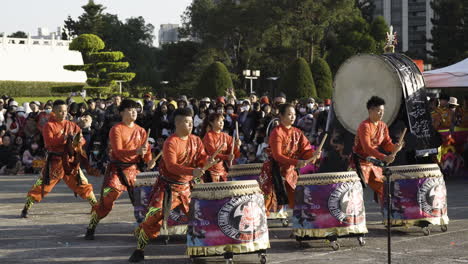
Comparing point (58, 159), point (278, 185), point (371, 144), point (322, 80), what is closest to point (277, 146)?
point (278, 185)

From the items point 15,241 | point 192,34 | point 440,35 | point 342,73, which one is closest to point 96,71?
point 192,34

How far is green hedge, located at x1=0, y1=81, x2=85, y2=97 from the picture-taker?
5475 centimetres

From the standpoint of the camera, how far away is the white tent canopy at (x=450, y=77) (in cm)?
1700

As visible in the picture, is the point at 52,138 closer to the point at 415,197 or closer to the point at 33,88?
→ the point at 415,197

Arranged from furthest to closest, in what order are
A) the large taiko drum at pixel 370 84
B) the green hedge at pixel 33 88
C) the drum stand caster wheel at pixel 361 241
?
1. the green hedge at pixel 33 88
2. the large taiko drum at pixel 370 84
3. the drum stand caster wheel at pixel 361 241

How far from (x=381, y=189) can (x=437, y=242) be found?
1.05 metres

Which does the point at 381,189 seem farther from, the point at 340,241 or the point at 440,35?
the point at 440,35

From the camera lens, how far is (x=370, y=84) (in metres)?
14.1

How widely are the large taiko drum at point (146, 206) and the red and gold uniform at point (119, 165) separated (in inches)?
4.7

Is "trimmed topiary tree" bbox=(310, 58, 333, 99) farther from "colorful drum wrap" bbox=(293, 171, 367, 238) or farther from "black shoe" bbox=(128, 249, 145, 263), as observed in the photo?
"black shoe" bbox=(128, 249, 145, 263)

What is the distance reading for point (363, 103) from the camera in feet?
46.6

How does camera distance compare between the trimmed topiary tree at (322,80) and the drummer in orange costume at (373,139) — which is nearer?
the drummer in orange costume at (373,139)

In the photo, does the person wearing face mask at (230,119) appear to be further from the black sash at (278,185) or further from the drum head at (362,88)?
the black sash at (278,185)

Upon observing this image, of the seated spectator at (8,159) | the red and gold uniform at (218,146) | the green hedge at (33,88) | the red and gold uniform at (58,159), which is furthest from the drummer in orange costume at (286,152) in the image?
the green hedge at (33,88)
